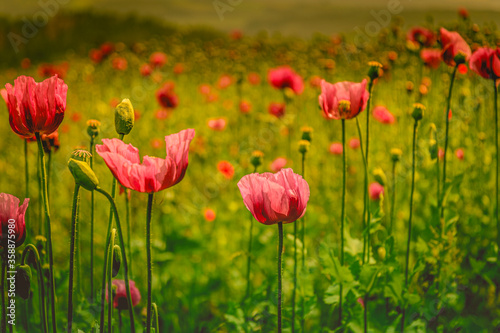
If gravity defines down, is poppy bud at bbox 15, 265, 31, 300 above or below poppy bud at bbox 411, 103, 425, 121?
below

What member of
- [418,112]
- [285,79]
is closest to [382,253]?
[418,112]

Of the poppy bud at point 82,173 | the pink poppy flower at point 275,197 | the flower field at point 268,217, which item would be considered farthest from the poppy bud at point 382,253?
the poppy bud at point 82,173

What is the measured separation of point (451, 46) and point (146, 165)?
0.94 metres

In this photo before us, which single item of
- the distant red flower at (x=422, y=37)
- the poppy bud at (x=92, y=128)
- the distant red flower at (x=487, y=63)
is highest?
the distant red flower at (x=422, y=37)

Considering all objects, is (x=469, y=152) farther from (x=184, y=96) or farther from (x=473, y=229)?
(x=184, y=96)

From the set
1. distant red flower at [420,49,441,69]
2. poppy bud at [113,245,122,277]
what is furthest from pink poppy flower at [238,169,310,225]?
distant red flower at [420,49,441,69]

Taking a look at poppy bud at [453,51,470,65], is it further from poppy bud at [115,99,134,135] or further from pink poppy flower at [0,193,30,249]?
pink poppy flower at [0,193,30,249]

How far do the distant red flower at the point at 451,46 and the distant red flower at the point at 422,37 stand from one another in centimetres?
49

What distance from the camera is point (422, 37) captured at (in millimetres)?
1760

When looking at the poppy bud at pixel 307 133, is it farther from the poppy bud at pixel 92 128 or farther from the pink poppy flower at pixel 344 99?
the poppy bud at pixel 92 128

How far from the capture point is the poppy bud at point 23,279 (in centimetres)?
84

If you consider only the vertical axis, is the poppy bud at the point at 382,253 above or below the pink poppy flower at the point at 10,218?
below

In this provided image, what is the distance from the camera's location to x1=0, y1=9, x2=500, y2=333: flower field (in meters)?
0.77

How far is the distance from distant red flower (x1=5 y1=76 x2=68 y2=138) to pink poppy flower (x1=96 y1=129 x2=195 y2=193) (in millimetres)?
131
